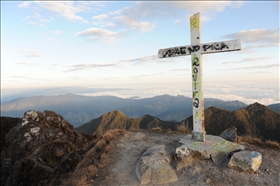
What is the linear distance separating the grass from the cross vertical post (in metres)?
4.13

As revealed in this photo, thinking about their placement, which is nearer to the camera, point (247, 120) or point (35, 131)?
point (35, 131)

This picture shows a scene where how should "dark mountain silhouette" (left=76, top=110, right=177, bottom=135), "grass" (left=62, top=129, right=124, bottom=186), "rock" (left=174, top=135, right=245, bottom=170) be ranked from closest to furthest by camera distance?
"grass" (left=62, top=129, right=124, bottom=186) < "rock" (left=174, top=135, right=245, bottom=170) < "dark mountain silhouette" (left=76, top=110, right=177, bottom=135)

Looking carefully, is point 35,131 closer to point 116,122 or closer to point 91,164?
point 91,164

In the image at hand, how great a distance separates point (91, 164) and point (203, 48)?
6858 mm

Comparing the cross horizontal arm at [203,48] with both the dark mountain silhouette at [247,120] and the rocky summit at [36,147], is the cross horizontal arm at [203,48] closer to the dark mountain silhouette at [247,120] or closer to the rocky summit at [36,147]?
the rocky summit at [36,147]

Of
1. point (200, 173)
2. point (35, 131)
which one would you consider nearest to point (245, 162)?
point (200, 173)

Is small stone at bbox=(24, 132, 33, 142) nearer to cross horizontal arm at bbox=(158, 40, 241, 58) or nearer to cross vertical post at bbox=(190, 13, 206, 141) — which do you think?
cross horizontal arm at bbox=(158, 40, 241, 58)

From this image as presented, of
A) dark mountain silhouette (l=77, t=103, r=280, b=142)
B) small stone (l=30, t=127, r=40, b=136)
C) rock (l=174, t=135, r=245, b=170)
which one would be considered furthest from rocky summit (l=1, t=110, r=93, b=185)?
dark mountain silhouette (l=77, t=103, r=280, b=142)

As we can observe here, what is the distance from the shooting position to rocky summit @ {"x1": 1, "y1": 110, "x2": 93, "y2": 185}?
12945mm

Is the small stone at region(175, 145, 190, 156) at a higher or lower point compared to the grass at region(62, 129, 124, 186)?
higher

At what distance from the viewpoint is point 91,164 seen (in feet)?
26.9

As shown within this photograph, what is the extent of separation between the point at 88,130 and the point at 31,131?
1856 inches

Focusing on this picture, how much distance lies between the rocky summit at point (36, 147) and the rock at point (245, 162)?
761cm

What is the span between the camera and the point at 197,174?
6676 millimetres
